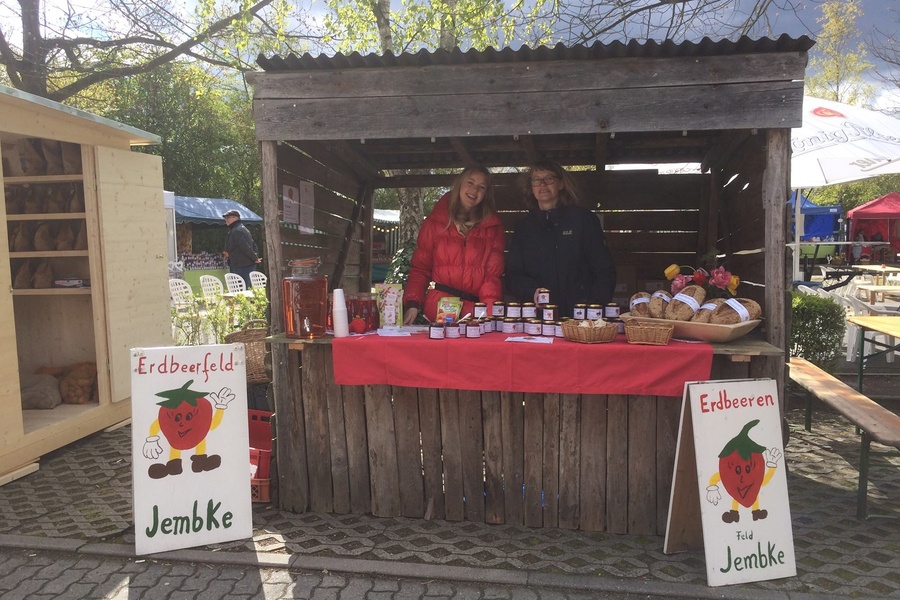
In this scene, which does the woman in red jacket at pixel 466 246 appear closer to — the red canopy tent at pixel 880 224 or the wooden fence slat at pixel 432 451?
the wooden fence slat at pixel 432 451

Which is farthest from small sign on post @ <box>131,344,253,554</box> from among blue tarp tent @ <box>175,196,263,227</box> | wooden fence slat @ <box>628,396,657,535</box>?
blue tarp tent @ <box>175,196,263,227</box>

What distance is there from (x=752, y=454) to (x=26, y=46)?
38.7ft

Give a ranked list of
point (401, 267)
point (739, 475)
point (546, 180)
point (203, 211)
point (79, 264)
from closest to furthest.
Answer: point (739, 475) → point (546, 180) → point (79, 264) → point (401, 267) → point (203, 211)

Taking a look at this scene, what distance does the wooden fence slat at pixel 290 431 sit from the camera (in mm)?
3551

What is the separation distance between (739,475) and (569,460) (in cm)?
84

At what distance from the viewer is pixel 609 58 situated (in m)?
3.15

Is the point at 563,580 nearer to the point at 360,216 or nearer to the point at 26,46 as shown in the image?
the point at 360,216

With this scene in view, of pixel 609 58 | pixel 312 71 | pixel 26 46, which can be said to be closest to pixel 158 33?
pixel 26 46

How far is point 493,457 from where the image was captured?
11.1 ft

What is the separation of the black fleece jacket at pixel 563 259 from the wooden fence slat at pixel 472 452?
104 cm

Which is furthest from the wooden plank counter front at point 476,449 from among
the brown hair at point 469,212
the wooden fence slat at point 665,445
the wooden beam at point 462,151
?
the wooden beam at point 462,151

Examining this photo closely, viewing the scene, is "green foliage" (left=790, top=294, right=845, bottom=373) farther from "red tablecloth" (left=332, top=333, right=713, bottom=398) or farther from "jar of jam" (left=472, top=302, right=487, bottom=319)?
"jar of jam" (left=472, top=302, right=487, bottom=319)

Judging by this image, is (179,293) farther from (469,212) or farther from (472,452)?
(472,452)

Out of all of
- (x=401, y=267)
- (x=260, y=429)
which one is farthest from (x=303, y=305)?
(x=401, y=267)
